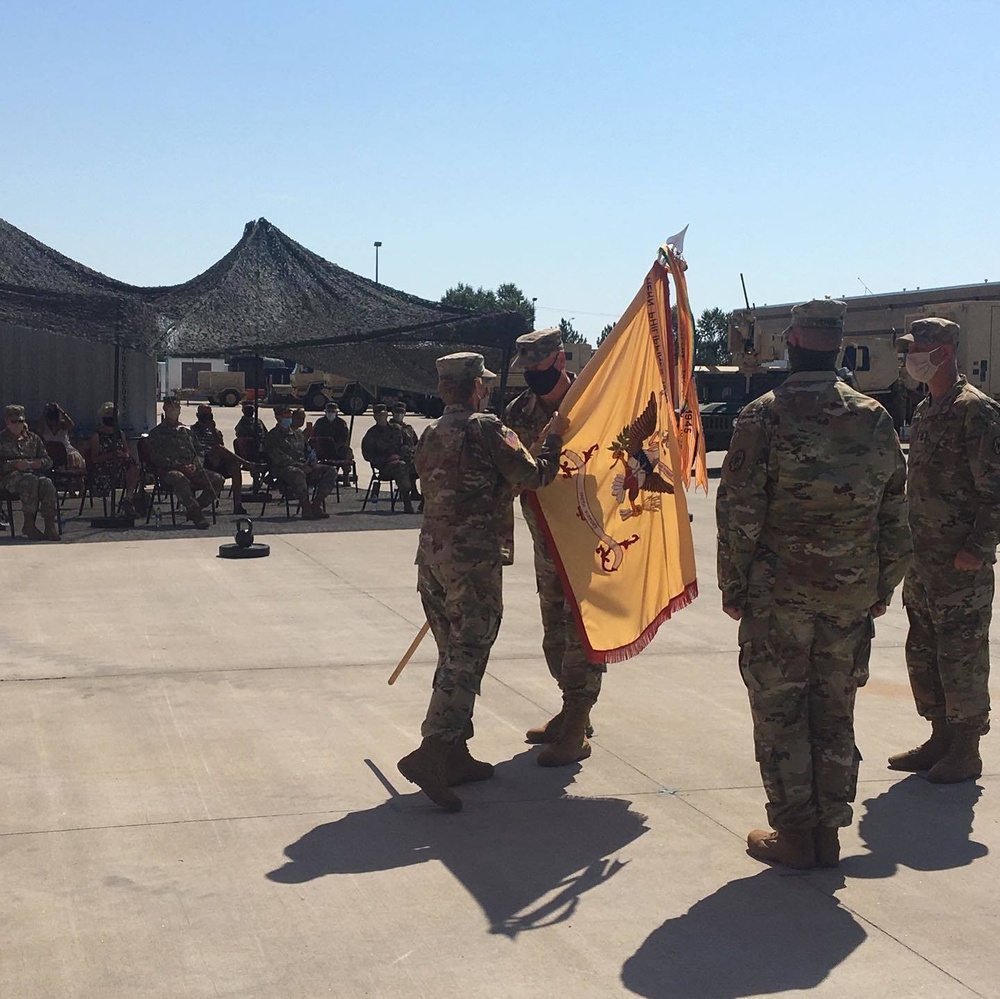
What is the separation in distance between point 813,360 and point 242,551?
8.94m

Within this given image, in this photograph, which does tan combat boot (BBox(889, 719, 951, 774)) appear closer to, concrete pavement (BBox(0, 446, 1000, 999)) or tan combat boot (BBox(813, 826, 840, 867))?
concrete pavement (BBox(0, 446, 1000, 999))

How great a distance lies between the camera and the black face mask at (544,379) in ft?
→ 20.2

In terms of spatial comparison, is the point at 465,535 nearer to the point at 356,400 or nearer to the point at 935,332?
the point at 935,332

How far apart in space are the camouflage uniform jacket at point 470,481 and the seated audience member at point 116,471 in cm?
1077

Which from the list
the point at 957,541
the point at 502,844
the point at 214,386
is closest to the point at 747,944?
the point at 502,844

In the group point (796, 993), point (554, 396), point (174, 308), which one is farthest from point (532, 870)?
point (174, 308)

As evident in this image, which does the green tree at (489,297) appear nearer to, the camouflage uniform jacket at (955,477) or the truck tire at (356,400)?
the truck tire at (356,400)

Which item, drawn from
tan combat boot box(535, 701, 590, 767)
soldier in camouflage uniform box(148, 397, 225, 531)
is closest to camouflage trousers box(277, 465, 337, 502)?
soldier in camouflage uniform box(148, 397, 225, 531)

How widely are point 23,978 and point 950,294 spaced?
2506 inches

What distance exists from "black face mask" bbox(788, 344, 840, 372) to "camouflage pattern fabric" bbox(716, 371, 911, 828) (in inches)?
0.9

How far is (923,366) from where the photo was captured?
570cm

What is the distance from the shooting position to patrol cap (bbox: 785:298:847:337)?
15.5 ft

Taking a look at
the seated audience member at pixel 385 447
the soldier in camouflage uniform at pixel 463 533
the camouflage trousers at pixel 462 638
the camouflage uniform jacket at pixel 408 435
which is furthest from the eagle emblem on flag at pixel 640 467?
the camouflage uniform jacket at pixel 408 435

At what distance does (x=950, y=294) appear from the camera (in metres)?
62.6
